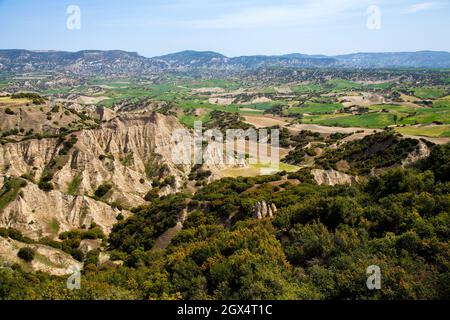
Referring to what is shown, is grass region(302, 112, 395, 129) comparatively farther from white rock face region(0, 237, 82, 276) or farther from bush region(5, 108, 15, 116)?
white rock face region(0, 237, 82, 276)

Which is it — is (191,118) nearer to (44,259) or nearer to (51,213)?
(51,213)

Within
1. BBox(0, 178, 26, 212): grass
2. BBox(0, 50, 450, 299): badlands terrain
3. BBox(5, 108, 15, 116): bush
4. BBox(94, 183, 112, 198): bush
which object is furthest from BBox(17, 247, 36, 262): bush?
BBox(5, 108, 15, 116): bush

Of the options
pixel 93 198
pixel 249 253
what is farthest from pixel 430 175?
pixel 93 198

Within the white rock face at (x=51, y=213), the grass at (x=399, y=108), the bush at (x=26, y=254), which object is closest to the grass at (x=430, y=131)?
the grass at (x=399, y=108)

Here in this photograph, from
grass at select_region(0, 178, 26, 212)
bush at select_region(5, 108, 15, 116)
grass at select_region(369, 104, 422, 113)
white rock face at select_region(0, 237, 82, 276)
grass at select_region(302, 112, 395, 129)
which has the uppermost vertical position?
bush at select_region(5, 108, 15, 116)

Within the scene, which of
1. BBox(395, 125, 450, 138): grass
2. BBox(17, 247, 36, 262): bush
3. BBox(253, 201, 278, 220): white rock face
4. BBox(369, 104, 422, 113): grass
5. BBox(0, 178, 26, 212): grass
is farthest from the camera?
BBox(369, 104, 422, 113): grass

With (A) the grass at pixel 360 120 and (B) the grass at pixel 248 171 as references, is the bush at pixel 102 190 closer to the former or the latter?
Result: (B) the grass at pixel 248 171

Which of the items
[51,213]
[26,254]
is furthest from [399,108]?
[26,254]

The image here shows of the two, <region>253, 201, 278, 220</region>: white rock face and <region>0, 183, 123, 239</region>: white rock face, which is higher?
<region>253, 201, 278, 220</region>: white rock face
